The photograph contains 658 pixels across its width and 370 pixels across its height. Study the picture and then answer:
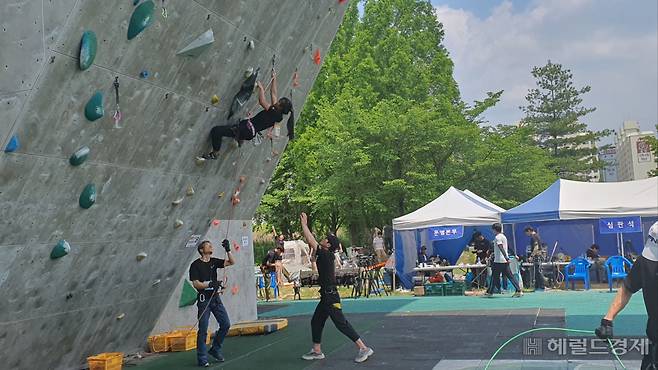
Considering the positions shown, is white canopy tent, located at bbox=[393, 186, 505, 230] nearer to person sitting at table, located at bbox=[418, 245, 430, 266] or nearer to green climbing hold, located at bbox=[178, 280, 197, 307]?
person sitting at table, located at bbox=[418, 245, 430, 266]

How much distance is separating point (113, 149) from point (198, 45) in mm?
1447

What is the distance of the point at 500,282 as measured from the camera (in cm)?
1750

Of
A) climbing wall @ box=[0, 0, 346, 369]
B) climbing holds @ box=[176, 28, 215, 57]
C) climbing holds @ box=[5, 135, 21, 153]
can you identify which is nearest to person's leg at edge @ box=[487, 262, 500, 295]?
climbing wall @ box=[0, 0, 346, 369]

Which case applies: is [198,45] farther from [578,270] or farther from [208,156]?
[578,270]

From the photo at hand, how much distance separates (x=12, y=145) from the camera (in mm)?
5688

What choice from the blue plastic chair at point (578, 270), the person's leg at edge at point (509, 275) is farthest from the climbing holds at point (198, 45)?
the blue plastic chair at point (578, 270)

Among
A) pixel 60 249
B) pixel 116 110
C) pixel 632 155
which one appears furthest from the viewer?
pixel 632 155

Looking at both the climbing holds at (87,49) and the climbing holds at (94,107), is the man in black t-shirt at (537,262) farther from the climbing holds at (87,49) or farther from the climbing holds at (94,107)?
the climbing holds at (87,49)

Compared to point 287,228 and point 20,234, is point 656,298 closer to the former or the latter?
point 20,234

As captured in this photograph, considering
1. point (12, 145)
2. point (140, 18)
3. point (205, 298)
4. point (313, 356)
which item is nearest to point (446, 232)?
point (313, 356)

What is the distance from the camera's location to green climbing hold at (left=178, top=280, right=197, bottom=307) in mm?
11281

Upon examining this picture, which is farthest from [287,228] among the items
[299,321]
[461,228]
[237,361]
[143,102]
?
[143,102]

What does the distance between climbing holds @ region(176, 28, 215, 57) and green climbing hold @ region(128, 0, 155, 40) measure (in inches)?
33.9

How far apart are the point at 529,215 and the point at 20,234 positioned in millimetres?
14741
